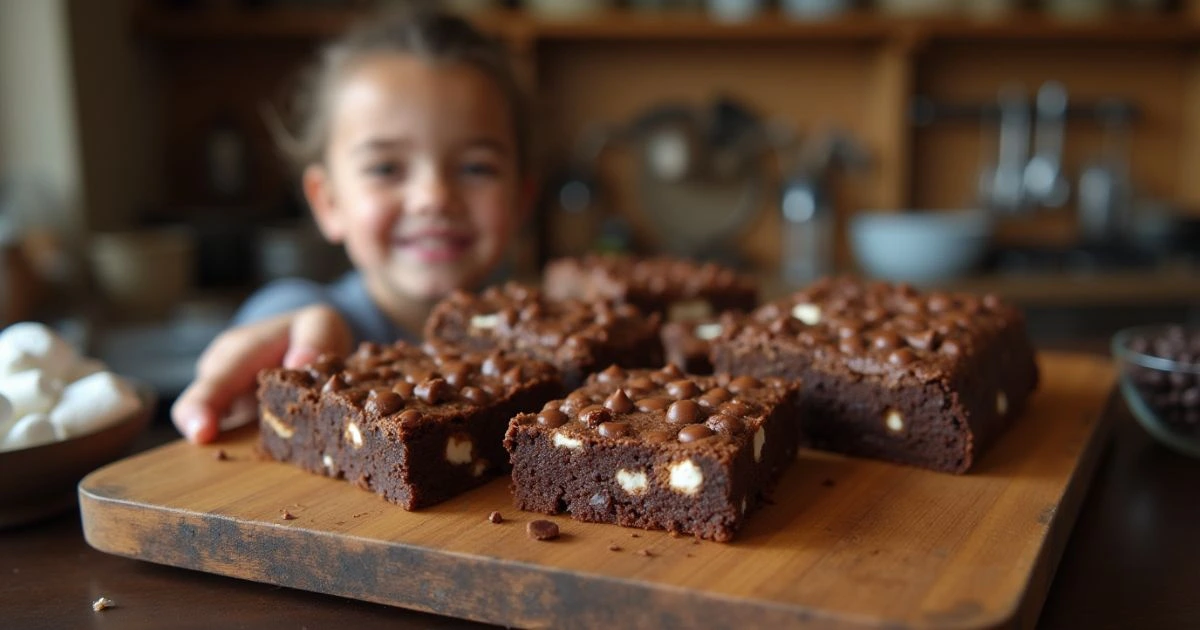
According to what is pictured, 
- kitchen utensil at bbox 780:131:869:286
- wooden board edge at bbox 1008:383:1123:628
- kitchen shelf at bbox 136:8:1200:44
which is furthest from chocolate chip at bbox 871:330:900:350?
kitchen utensil at bbox 780:131:869:286

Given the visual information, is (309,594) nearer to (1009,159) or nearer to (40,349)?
(40,349)

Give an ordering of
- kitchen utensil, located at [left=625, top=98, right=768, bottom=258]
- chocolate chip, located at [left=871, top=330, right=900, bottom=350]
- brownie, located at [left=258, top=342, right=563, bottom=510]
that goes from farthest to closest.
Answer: kitchen utensil, located at [left=625, top=98, right=768, bottom=258], chocolate chip, located at [left=871, top=330, right=900, bottom=350], brownie, located at [left=258, top=342, right=563, bottom=510]

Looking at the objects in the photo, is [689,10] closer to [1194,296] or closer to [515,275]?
[515,275]

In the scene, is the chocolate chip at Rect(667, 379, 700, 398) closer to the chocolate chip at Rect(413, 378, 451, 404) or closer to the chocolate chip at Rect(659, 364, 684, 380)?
the chocolate chip at Rect(659, 364, 684, 380)

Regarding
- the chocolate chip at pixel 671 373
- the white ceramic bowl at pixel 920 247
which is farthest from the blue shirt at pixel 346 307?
the white ceramic bowl at pixel 920 247

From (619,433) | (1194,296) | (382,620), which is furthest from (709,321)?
(1194,296)

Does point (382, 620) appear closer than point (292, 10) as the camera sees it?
Yes

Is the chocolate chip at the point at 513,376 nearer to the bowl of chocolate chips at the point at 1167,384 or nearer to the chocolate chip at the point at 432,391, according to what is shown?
the chocolate chip at the point at 432,391
